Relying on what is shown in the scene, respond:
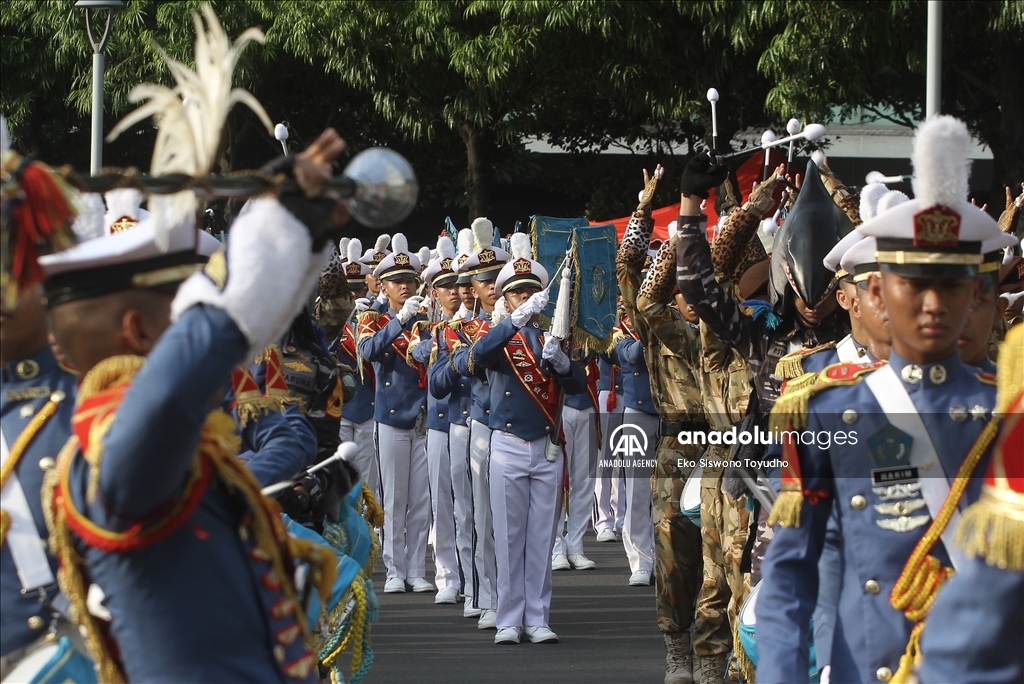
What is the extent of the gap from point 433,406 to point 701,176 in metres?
5.95

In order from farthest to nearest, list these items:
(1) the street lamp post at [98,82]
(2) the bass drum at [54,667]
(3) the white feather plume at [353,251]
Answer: (1) the street lamp post at [98,82] < (3) the white feather plume at [353,251] < (2) the bass drum at [54,667]

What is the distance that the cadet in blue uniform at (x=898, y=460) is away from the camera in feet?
11.6

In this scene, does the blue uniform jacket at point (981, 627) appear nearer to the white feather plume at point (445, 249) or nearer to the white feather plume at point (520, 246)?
the white feather plume at point (520, 246)

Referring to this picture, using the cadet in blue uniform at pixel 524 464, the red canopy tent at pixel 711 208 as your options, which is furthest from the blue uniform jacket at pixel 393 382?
the red canopy tent at pixel 711 208

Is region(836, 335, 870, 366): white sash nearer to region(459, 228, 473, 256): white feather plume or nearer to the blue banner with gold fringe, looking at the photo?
the blue banner with gold fringe

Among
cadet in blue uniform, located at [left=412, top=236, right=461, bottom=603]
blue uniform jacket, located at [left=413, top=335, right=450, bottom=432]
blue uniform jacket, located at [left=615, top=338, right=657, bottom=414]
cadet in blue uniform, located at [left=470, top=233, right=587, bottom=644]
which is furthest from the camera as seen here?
blue uniform jacket, located at [left=615, top=338, right=657, bottom=414]

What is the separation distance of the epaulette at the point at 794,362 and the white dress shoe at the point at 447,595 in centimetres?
545

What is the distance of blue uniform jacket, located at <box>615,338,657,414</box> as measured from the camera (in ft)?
40.8

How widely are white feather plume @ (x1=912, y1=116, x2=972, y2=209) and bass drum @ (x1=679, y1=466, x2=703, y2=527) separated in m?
3.99

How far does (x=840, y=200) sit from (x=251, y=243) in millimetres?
3960

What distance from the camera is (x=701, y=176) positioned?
568 cm

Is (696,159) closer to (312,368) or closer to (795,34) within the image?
(312,368)

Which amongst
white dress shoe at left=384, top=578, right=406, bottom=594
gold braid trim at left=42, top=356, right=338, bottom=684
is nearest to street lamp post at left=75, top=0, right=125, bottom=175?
white dress shoe at left=384, top=578, right=406, bottom=594

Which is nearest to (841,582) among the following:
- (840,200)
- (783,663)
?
(783,663)
